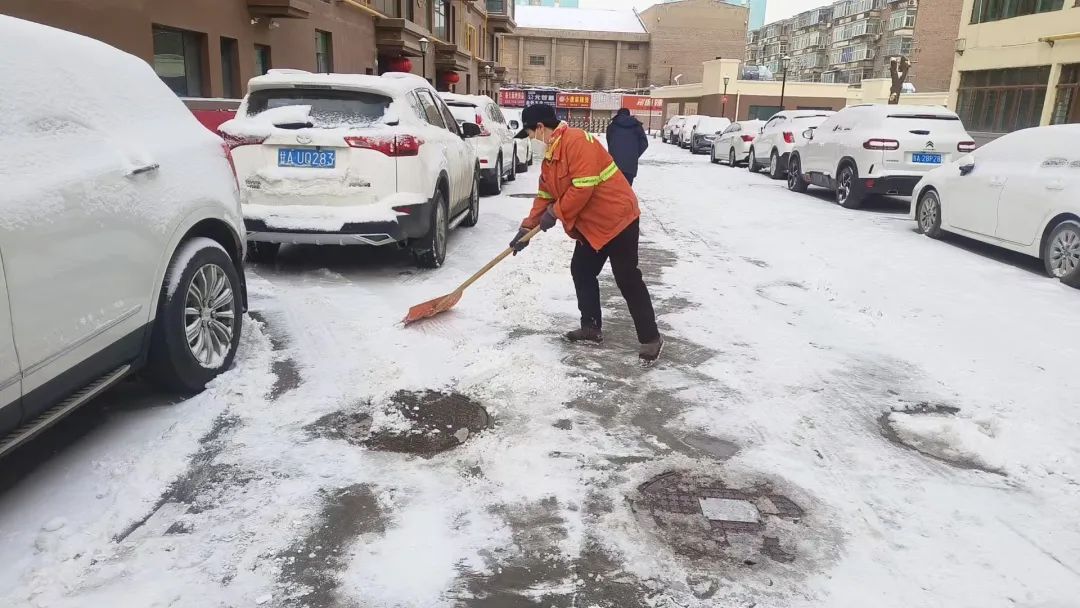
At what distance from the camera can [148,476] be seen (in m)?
3.16

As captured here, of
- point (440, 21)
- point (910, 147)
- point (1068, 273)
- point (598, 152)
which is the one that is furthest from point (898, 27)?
point (598, 152)

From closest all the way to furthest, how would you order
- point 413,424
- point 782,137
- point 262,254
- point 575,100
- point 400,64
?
point 413,424 → point 262,254 → point 782,137 → point 400,64 → point 575,100

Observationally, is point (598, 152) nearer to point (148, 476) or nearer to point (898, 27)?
point (148, 476)

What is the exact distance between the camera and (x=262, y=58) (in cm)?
1653

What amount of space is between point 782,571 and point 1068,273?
21.0 feet

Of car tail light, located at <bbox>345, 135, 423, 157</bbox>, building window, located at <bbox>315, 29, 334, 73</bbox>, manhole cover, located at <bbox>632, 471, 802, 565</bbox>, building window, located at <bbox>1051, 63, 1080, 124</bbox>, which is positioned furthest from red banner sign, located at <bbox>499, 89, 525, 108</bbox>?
manhole cover, located at <bbox>632, 471, 802, 565</bbox>

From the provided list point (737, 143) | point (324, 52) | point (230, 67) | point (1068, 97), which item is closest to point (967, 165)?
point (737, 143)

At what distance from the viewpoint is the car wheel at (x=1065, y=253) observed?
7109 mm

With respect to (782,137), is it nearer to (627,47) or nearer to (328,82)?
(328,82)

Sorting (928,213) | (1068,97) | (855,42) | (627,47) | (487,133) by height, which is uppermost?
(855,42)

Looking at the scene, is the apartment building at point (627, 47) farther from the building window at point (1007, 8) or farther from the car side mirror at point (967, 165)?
the car side mirror at point (967, 165)

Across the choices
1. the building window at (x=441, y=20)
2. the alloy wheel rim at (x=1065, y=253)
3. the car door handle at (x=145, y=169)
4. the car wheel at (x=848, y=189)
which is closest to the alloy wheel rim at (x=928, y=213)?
the car wheel at (x=848, y=189)

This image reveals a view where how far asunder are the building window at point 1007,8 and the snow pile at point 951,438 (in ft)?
72.8

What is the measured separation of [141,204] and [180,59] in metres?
11.6
